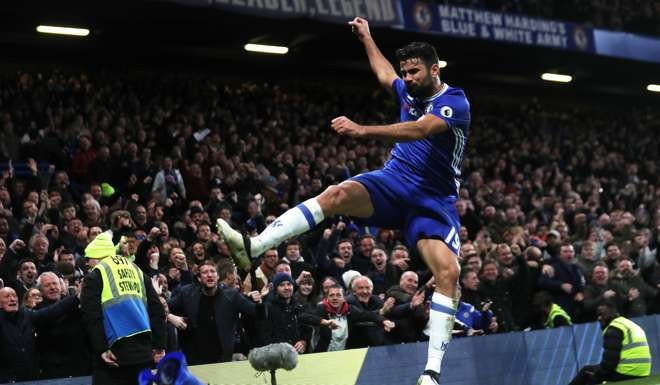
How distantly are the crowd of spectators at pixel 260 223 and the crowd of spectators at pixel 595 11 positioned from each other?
3.02m

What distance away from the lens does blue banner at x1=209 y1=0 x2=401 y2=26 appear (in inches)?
724

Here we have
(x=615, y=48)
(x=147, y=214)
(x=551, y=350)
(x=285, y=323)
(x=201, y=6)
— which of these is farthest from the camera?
(x=615, y=48)

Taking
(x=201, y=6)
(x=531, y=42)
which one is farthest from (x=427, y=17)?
(x=201, y=6)

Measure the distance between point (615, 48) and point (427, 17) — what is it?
6.08 meters

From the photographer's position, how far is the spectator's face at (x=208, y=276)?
33.5 feet

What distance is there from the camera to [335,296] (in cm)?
1073

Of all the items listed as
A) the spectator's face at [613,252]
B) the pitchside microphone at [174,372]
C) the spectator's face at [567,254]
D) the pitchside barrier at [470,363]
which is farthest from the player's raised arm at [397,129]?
the spectator's face at [613,252]

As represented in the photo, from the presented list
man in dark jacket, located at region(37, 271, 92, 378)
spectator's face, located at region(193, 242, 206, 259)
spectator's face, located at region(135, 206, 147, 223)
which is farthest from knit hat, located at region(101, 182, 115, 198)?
man in dark jacket, located at region(37, 271, 92, 378)

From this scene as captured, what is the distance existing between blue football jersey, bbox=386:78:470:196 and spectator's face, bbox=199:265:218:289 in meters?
3.47

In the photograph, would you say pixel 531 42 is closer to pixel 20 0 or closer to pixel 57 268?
pixel 20 0

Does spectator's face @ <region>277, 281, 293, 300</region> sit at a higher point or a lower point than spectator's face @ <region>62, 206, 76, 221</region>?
lower

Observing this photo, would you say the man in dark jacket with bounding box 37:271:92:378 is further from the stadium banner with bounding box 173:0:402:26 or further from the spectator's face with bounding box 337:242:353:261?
the stadium banner with bounding box 173:0:402:26

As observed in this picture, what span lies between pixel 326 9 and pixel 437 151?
12.8 metres

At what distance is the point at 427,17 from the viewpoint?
2158 centimetres
